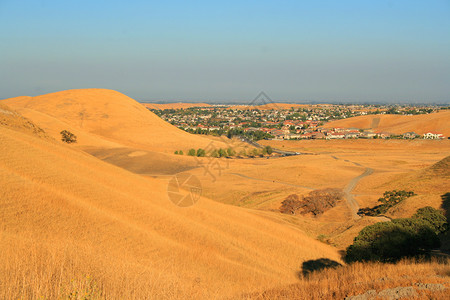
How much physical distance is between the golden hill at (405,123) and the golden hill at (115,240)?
379 ft

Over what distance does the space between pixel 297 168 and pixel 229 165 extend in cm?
1356

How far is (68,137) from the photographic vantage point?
63656 mm

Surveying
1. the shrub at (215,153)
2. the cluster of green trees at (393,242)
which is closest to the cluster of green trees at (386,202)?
the cluster of green trees at (393,242)

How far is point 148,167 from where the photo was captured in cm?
5428

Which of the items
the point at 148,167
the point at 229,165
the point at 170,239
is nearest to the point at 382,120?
the point at 229,165

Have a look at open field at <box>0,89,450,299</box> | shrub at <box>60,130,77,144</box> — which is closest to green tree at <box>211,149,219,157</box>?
shrub at <box>60,130,77,144</box>

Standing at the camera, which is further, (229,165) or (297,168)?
(229,165)

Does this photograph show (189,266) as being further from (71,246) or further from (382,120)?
(382,120)

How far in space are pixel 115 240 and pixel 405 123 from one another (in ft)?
473

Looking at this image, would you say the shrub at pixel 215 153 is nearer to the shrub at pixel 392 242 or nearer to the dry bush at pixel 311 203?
the dry bush at pixel 311 203

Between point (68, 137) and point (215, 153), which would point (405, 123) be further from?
point (68, 137)

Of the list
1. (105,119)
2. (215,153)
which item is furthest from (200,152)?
(105,119)

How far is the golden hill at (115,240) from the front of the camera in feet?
27.0

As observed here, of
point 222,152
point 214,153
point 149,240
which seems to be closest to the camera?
point 149,240
